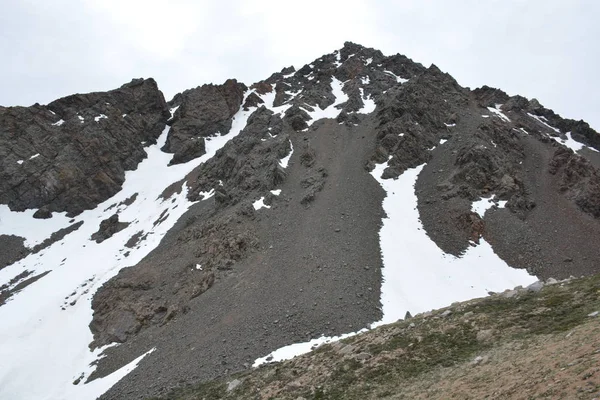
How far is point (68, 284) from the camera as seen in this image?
51.0 m

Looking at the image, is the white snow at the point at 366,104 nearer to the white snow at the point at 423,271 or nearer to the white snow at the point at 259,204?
the white snow at the point at 423,271

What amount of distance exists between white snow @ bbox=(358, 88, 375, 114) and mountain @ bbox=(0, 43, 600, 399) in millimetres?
757

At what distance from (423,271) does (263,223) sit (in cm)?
1959

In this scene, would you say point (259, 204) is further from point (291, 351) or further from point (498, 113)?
point (498, 113)

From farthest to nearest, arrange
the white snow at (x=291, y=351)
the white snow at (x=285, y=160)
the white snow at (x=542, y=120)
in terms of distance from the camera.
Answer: the white snow at (x=542, y=120) < the white snow at (x=285, y=160) < the white snow at (x=291, y=351)

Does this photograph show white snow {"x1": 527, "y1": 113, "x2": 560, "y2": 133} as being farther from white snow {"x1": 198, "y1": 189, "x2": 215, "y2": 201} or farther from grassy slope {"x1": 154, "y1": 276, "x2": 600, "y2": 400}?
grassy slope {"x1": 154, "y1": 276, "x2": 600, "y2": 400}

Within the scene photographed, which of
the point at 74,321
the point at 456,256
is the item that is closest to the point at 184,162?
the point at 74,321

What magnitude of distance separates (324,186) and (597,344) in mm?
44454

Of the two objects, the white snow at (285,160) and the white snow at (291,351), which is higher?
the white snow at (285,160)

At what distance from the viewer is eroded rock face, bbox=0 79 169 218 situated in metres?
78.6

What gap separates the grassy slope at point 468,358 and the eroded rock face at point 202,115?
7535cm

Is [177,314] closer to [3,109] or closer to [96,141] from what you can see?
[96,141]

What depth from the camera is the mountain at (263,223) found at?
32500 mm

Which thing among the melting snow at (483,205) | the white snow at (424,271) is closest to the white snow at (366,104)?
the melting snow at (483,205)
